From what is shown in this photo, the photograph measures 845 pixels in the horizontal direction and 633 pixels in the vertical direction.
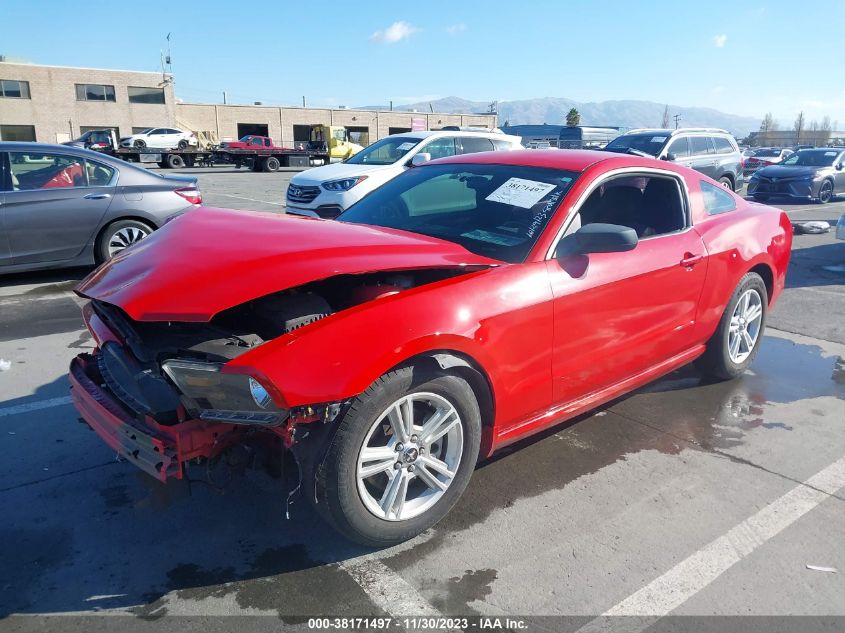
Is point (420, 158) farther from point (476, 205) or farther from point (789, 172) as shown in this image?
point (789, 172)

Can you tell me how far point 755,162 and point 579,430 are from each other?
29883 mm

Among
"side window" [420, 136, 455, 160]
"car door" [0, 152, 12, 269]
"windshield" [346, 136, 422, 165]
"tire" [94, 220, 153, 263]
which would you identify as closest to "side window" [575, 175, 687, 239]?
"tire" [94, 220, 153, 263]

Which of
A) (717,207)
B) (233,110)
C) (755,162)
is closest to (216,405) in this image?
(717,207)

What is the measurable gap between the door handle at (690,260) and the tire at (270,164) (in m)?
33.9

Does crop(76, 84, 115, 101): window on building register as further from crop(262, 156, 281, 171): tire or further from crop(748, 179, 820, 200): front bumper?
crop(748, 179, 820, 200): front bumper

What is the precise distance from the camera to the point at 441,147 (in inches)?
462

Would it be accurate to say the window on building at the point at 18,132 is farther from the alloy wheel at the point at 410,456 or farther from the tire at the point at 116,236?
the alloy wheel at the point at 410,456

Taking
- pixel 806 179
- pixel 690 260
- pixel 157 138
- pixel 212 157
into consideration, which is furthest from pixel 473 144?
pixel 157 138

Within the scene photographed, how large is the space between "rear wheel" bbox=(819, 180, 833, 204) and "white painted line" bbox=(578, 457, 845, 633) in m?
17.4

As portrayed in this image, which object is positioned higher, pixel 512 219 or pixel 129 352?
pixel 512 219

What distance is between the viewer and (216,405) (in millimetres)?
2420

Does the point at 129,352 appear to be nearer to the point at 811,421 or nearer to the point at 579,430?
the point at 579,430

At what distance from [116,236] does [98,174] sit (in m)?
0.72

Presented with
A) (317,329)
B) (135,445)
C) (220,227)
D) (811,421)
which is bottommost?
(811,421)
